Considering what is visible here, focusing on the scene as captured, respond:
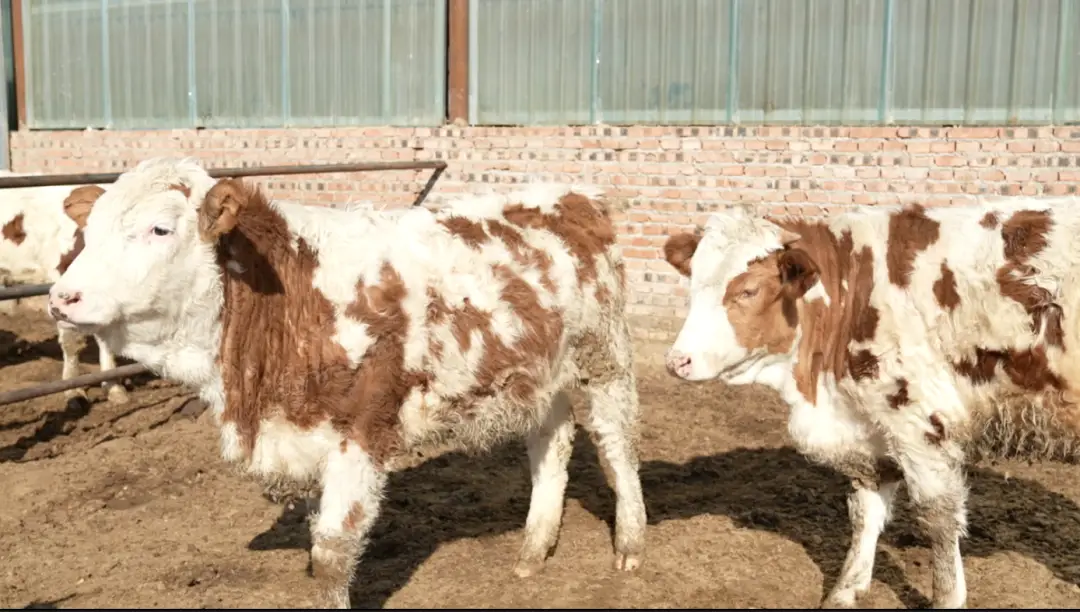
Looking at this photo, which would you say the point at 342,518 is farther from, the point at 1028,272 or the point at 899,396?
the point at 1028,272

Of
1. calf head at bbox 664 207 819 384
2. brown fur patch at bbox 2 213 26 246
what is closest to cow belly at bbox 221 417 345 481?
calf head at bbox 664 207 819 384

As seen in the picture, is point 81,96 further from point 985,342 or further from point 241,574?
point 985,342

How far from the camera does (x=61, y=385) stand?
21.2 ft

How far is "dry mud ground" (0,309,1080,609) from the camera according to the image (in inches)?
186

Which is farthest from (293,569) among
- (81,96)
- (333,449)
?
(81,96)

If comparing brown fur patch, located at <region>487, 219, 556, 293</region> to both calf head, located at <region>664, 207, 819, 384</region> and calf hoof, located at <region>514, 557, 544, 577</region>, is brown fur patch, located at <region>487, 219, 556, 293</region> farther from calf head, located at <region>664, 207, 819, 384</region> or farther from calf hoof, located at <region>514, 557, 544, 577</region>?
calf hoof, located at <region>514, 557, 544, 577</region>

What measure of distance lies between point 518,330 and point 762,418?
3.26 m

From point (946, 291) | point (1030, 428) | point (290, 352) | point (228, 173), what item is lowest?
point (1030, 428)

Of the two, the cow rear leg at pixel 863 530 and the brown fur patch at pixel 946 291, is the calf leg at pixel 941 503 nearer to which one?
the cow rear leg at pixel 863 530

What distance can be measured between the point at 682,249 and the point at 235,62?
761cm

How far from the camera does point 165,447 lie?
6.82m

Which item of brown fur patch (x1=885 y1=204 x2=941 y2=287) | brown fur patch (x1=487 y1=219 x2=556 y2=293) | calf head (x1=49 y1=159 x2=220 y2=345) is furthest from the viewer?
brown fur patch (x1=487 y1=219 x2=556 y2=293)

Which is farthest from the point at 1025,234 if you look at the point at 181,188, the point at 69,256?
the point at 69,256

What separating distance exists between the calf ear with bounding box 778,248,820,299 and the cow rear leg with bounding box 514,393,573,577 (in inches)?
49.8
